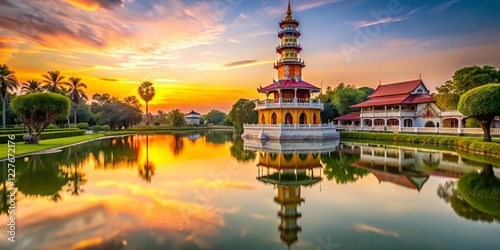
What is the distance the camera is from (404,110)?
40.8 metres

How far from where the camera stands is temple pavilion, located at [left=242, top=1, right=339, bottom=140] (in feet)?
110

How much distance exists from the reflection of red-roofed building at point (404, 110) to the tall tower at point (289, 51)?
13.6 meters

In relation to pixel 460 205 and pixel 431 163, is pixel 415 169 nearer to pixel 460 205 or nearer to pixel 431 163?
pixel 431 163

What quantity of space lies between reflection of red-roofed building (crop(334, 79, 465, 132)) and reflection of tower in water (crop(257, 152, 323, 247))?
24822 mm

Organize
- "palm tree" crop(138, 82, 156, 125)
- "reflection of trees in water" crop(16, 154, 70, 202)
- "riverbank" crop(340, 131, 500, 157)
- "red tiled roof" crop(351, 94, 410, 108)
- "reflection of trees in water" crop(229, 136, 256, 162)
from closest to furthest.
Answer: "reflection of trees in water" crop(16, 154, 70, 202) → "reflection of trees in water" crop(229, 136, 256, 162) → "riverbank" crop(340, 131, 500, 157) → "red tiled roof" crop(351, 94, 410, 108) → "palm tree" crop(138, 82, 156, 125)

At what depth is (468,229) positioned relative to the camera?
7230mm

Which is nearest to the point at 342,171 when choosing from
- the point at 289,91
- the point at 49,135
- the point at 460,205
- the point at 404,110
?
the point at 460,205

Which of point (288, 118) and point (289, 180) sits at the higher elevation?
point (288, 118)

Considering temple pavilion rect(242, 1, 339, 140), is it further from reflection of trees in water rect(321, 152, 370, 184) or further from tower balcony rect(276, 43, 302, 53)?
reflection of trees in water rect(321, 152, 370, 184)

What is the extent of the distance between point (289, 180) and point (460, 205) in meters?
A: 6.33

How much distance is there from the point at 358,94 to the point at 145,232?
182 ft

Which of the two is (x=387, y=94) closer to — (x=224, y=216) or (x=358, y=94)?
(x=358, y=94)

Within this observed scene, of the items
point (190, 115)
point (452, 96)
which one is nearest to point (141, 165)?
point (452, 96)

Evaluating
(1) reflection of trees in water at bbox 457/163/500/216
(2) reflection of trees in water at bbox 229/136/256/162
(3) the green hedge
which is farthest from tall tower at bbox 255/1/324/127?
(3) the green hedge
